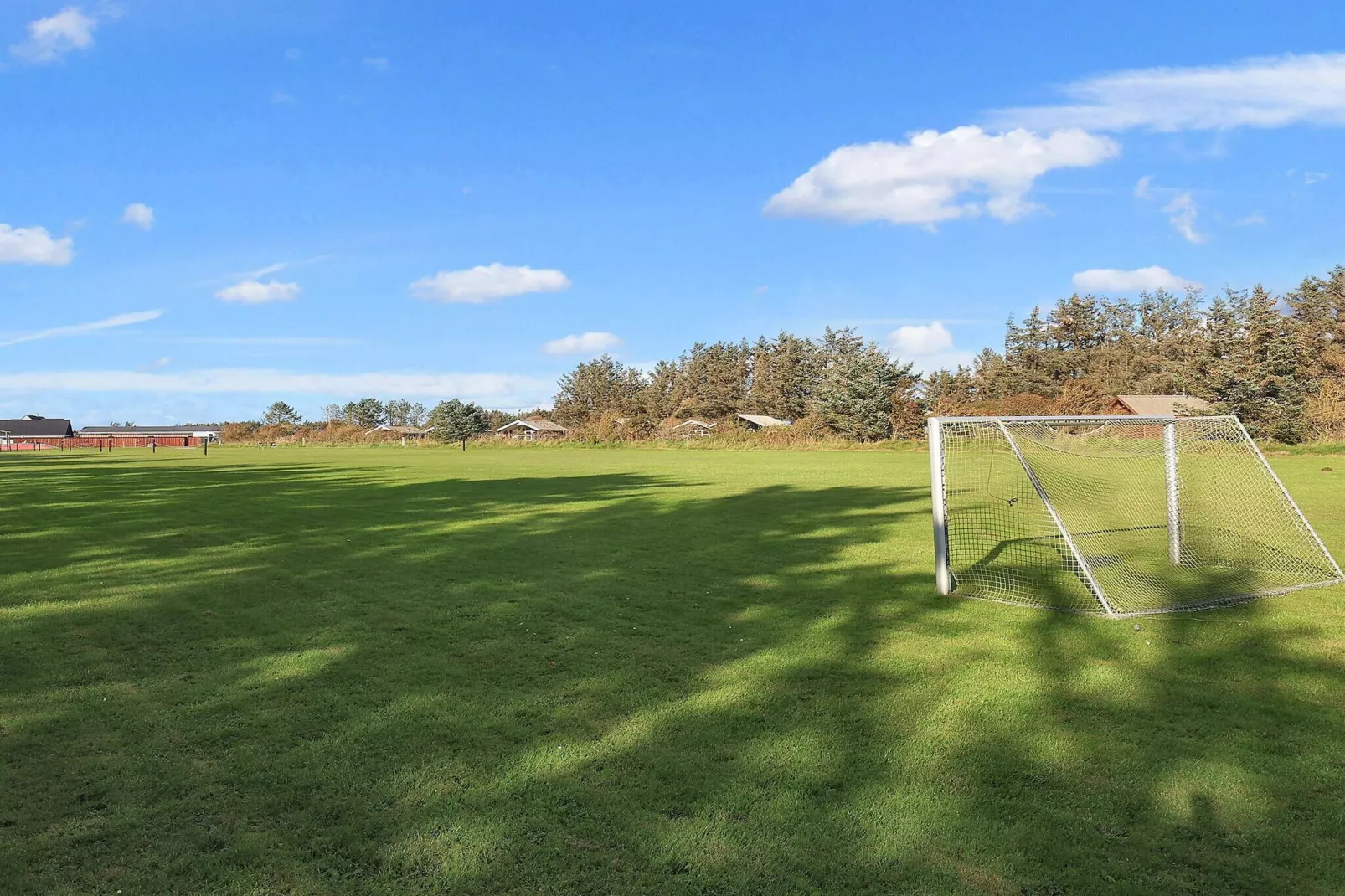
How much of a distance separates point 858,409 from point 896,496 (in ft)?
127

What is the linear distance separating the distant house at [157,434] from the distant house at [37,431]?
294 centimetres

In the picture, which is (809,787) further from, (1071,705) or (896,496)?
(896,496)

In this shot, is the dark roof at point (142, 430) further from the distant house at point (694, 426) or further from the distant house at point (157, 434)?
the distant house at point (694, 426)

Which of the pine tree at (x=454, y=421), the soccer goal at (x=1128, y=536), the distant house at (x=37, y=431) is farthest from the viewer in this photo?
the distant house at (x=37, y=431)

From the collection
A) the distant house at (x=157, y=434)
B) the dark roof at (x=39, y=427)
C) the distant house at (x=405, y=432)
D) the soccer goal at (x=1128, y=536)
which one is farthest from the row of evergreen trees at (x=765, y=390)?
the dark roof at (x=39, y=427)

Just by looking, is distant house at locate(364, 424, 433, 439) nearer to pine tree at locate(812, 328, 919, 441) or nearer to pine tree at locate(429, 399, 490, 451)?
pine tree at locate(429, 399, 490, 451)

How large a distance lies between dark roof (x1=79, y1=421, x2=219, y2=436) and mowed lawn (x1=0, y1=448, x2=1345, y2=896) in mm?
148618

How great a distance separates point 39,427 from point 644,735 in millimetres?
148278

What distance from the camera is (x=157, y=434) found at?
439 feet

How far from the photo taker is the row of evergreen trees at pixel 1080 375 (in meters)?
42.1

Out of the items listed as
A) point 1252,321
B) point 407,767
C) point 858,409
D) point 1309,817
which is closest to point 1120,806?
point 1309,817

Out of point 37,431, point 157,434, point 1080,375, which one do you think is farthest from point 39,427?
point 1080,375

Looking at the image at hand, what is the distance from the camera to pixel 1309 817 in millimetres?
3334

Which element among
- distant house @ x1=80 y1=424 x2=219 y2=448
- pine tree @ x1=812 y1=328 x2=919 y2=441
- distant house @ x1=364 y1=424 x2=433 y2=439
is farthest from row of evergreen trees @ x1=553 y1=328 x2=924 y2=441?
distant house @ x1=80 y1=424 x2=219 y2=448
